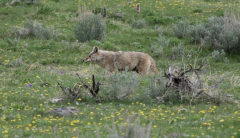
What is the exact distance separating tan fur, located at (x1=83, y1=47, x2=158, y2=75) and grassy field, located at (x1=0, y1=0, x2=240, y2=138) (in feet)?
1.59

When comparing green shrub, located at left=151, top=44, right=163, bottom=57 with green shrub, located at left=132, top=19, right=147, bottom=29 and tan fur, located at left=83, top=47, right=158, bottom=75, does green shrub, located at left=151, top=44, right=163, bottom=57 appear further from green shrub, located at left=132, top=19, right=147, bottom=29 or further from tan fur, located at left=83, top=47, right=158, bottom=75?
tan fur, located at left=83, top=47, right=158, bottom=75

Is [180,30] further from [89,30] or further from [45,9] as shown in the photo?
[45,9]

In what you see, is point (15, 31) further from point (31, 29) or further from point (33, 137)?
point (33, 137)

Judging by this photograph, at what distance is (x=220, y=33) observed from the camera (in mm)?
17984

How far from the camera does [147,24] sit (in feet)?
70.9

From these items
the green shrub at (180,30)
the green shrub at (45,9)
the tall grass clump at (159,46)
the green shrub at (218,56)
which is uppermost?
the green shrub at (45,9)

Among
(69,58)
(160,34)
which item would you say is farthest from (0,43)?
(160,34)

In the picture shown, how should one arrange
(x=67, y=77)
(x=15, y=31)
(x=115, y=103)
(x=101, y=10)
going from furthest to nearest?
(x=101, y=10) → (x=15, y=31) → (x=67, y=77) → (x=115, y=103)

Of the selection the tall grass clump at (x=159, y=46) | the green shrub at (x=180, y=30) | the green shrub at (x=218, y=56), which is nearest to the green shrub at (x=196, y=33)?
the green shrub at (x=180, y=30)

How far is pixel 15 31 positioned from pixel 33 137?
11754 millimetres

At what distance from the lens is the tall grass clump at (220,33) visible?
17.7 m

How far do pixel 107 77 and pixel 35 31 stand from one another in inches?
268

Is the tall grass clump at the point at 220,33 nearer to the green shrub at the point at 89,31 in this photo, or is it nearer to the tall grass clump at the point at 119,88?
the green shrub at the point at 89,31

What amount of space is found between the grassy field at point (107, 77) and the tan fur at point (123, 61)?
49 cm
